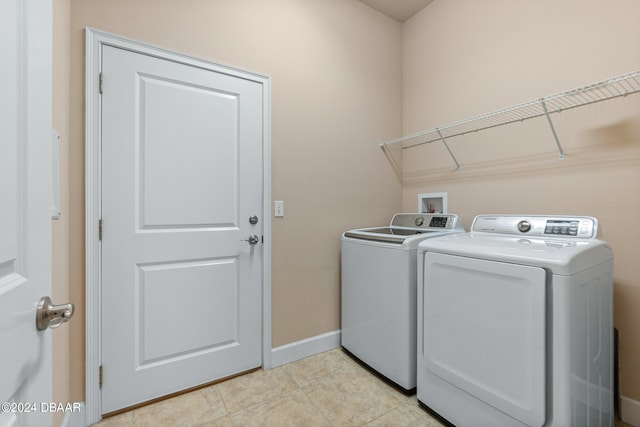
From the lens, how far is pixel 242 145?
1833mm

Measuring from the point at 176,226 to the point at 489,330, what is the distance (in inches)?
66.1

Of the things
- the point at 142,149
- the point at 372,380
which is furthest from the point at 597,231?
the point at 142,149

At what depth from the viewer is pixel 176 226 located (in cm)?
165

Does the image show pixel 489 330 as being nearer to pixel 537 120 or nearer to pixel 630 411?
pixel 630 411

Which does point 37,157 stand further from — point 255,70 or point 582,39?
point 582,39

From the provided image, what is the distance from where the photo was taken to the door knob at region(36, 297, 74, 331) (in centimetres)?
55

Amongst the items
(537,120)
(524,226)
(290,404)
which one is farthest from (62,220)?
(537,120)

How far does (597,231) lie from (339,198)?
1.49 meters

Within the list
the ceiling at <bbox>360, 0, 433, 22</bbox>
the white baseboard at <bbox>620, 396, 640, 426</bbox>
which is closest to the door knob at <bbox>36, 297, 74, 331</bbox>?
the white baseboard at <bbox>620, 396, 640, 426</bbox>

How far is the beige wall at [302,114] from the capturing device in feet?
4.61

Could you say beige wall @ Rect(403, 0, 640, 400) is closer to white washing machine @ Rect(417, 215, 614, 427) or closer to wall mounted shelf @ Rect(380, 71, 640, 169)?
wall mounted shelf @ Rect(380, 71, 640, 169)

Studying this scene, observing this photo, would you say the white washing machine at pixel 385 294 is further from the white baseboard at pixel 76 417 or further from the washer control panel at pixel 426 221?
the white baseboard at pixel 76 417

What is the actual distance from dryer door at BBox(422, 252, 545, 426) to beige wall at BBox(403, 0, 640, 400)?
2.69ft

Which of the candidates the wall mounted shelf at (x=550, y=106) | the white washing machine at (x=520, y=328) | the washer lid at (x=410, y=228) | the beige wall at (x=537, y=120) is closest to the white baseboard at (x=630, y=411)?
the beige wall at (x=537, y=120)
